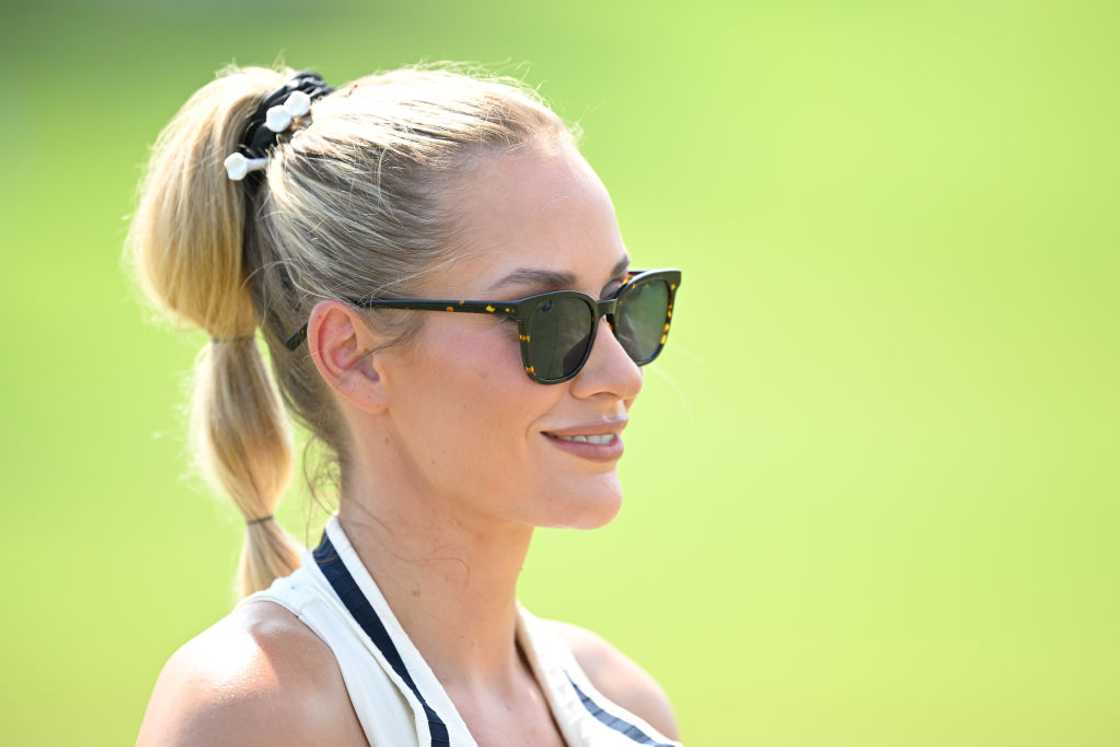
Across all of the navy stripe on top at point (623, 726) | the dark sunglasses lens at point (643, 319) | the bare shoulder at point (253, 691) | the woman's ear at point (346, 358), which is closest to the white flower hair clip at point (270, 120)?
the woman's ear at point (346, 358)

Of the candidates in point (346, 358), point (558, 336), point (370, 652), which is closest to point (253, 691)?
point (370, 652)

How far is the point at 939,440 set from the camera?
23.6 ft

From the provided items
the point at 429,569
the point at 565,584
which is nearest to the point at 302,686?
the point at 429,569

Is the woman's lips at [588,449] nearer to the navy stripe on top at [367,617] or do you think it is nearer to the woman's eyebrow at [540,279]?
the woman's eyebrow at [540,279]

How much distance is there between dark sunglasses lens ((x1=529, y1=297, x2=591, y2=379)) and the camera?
6.03 ft

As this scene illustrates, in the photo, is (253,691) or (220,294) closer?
(253,691)

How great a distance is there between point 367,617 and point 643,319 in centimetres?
62

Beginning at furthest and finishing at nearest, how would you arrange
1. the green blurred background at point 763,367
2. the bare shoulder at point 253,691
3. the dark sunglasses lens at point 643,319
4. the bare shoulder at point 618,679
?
the green blurred background at point 763,367 → the bare shoulder at point 618,679 → the dark sunglasses lens at point 643,319 → the bare shoulder at point 253,691

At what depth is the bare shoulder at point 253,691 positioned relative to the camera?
1608 millimetres

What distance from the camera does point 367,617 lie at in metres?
1.86

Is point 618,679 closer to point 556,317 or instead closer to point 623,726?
point 623,726

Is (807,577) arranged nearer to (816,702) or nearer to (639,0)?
(816,702)

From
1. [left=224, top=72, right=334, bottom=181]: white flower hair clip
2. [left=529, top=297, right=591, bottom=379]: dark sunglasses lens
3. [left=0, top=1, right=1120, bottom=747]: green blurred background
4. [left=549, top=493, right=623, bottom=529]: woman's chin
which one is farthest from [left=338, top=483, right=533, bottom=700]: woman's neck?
[left=224, top=72, right=334, bottom=181]: white flower hair clip

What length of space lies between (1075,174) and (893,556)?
3928 mm
